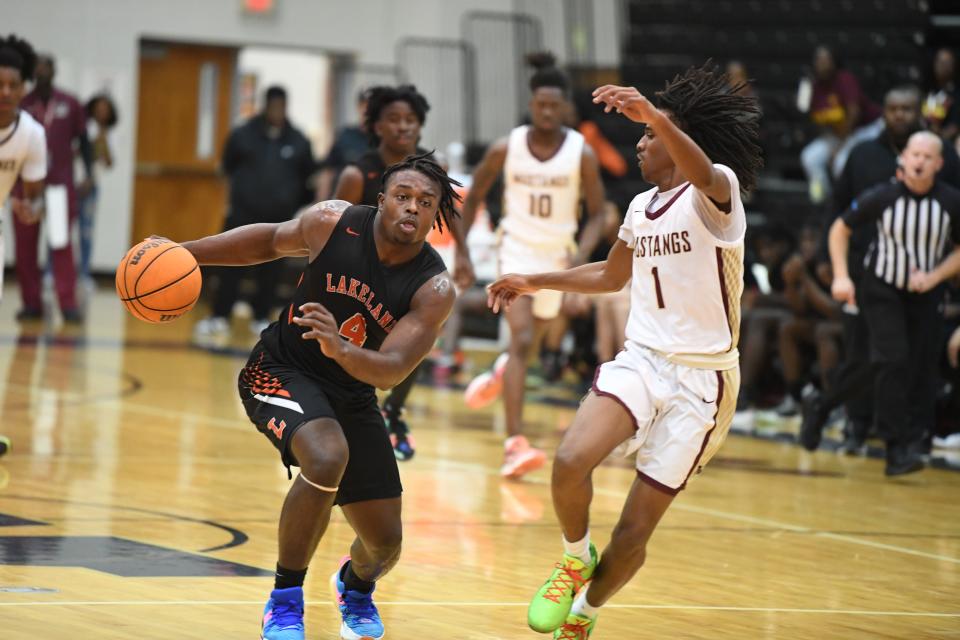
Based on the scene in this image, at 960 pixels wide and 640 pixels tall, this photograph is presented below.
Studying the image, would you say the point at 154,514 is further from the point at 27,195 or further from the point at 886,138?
the point at 886,138

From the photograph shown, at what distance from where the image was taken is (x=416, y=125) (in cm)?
780

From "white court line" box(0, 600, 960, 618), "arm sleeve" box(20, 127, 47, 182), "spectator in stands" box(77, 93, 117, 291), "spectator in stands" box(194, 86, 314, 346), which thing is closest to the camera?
"white court line" box(0, 600, 960, 618)

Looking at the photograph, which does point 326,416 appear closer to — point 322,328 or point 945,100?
point 322,328

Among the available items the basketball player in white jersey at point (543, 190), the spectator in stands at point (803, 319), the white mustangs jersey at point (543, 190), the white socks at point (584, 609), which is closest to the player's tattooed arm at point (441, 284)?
the white socks at point (584, 609)

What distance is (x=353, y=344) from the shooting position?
4656mm

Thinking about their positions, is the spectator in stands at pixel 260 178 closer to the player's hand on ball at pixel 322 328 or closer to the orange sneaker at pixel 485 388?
the orange sneaker at pixel 485 388

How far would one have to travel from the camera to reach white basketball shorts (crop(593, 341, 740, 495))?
4762 mm

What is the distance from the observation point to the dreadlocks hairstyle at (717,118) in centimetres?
497

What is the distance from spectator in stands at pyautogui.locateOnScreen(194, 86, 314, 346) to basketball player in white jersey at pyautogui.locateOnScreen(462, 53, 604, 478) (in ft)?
23.4

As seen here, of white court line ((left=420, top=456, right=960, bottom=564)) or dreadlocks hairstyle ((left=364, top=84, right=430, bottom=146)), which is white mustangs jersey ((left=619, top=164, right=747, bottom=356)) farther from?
dreadlocks hairstyle ((left=364, top=84, right=430, bottom=146))

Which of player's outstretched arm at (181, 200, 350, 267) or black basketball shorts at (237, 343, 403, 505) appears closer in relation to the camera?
black basketball shorts at (237, 343, 403, 505)

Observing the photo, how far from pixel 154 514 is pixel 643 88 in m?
11.2

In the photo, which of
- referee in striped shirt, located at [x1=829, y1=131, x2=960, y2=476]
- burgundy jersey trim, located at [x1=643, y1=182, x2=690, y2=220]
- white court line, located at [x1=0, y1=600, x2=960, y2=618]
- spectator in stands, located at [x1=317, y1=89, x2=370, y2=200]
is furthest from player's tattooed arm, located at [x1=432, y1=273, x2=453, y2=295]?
spectator in stands, located at [x1=317, y1=89, x2=370, y2=200]

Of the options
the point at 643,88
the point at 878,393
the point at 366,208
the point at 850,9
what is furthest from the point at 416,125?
the point at 850,9
